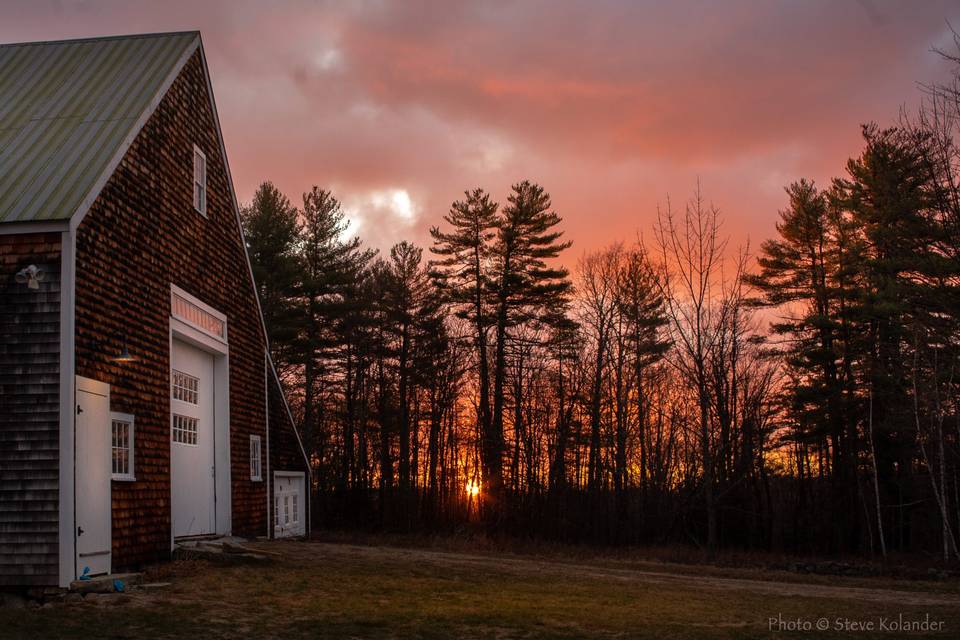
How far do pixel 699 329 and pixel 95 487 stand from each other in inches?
693

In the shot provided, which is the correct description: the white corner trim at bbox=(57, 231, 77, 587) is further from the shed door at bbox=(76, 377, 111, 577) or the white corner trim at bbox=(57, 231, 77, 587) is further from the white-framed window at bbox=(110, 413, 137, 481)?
the white-framed window at bbox=(110, 413, 137, 481)

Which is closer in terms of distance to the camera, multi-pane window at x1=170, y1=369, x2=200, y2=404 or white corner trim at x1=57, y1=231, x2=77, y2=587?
white corner trim at x1=57, y1=231, x2=77, y2=587

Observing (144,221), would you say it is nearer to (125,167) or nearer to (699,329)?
(125,167)

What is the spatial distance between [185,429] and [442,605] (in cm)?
673

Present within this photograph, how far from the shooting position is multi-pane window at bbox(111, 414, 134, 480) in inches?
500

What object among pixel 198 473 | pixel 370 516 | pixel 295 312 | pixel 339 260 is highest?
pixel 339 260

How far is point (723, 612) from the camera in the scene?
1277 cm

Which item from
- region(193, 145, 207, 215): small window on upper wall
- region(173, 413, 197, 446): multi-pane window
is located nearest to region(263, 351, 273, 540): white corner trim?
region(173, 413, 197, 446): multi-pane window

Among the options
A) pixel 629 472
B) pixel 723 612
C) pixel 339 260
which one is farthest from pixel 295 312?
pixel 723 612

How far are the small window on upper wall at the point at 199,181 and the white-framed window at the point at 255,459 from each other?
5.53 metres

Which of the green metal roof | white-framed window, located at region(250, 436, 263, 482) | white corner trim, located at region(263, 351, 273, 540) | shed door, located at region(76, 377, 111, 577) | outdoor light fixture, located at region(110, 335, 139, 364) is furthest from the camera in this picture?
white corner trim, located at region(263, 351, 273, 540)

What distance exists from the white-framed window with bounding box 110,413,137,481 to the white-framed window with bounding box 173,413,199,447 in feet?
8.03

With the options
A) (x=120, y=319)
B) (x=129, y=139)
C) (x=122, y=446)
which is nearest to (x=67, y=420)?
(x=122, y=446)

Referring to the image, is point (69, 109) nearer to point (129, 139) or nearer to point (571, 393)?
point (129, 139)
